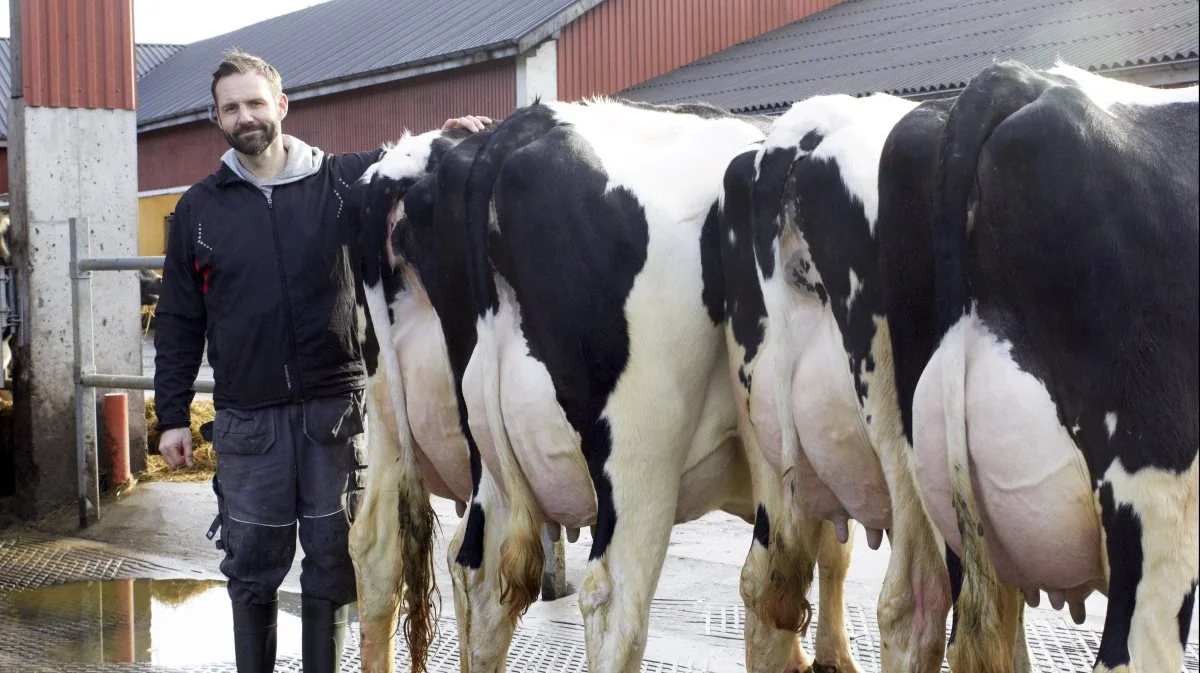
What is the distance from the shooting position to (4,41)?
35.5 meters

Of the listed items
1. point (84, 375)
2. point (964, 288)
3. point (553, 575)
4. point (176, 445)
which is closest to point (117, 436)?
point (84, 375)

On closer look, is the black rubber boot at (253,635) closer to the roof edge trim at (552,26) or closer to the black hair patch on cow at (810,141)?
the black hair patch on cow at (810,141)

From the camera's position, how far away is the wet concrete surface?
473 centimetres

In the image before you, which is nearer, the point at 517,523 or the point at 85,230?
the point at 517,523

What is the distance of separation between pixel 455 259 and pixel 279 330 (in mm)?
827

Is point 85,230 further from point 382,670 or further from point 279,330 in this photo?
point 382,670

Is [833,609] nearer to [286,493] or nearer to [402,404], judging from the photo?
[402,404]

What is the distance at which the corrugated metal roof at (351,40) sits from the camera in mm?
19672

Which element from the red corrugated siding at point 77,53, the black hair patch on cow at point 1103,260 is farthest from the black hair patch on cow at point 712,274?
the red corrugated siding at point 77,53

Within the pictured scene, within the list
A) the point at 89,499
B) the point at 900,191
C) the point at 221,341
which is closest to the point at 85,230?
the point at 89,499

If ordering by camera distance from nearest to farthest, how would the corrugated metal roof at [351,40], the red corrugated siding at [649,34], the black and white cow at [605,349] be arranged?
the black and white cow at [605,349] → the red corrugated siding at [649,34] → the corrugated metal roof at [351,40]

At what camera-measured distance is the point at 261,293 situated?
4.21 meters

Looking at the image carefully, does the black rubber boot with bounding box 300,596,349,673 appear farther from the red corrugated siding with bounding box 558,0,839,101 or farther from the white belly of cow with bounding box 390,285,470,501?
the red corrugated siding with bounding box 558,0,839,101

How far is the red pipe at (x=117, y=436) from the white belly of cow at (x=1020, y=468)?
6.32 metres
